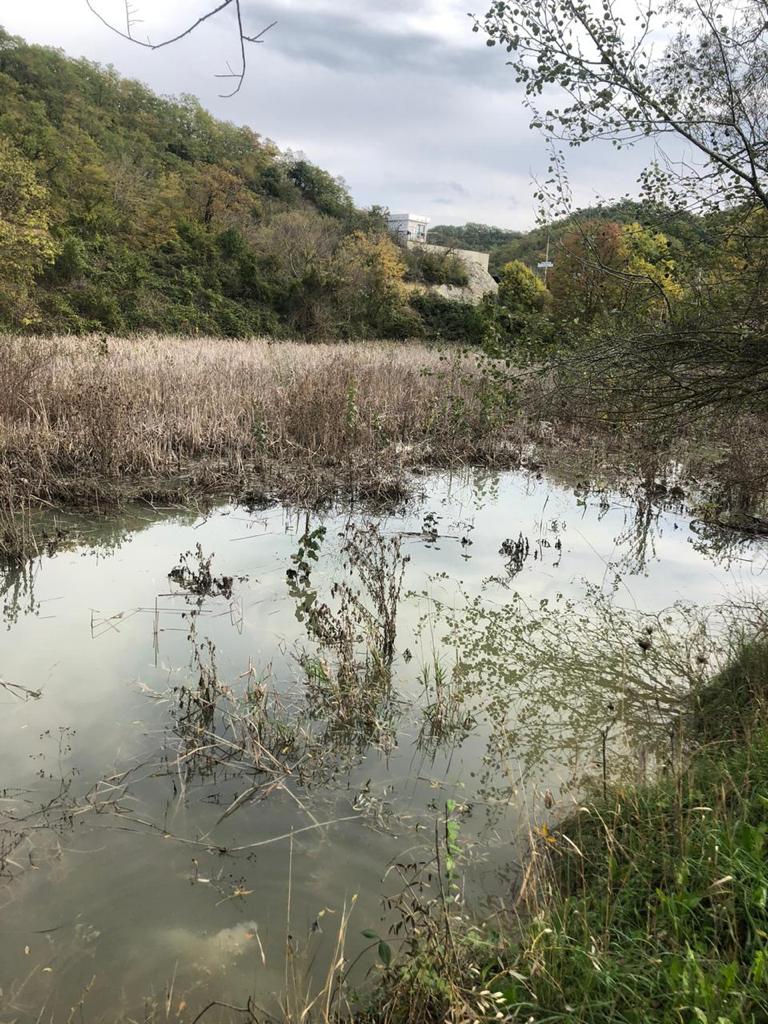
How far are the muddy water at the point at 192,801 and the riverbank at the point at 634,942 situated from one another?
360 mm

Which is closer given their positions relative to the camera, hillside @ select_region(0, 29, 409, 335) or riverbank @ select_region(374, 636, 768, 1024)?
riverbank @ select_region(374, 636, 768, 1024)

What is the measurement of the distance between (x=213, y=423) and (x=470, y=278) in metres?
48.0

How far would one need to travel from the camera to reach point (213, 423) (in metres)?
9.69

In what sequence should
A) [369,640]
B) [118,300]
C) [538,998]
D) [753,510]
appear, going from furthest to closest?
1. [118,300]
2. [753,510]
3. [369,640]
4. [538,998]

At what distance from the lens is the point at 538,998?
197 cm

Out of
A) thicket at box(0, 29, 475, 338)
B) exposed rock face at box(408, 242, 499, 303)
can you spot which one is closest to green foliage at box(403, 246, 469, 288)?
thicket at box(0, 29, 475, 338)

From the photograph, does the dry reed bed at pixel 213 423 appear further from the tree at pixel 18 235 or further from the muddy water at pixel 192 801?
the tree at pixel 18 235

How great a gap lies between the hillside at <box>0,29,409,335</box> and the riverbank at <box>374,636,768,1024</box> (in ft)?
74.6

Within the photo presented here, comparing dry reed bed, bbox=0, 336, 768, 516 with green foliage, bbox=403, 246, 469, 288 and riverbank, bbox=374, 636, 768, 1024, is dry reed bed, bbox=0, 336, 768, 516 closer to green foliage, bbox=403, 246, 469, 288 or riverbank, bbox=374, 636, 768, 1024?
riverbank, bbox=374, 636, 768, 1024

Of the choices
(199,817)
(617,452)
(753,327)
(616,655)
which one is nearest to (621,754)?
(616,655)

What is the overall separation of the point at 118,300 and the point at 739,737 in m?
29.0

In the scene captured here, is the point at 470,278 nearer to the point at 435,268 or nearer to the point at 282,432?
the point at 435,268

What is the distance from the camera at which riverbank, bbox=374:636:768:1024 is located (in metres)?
1.83

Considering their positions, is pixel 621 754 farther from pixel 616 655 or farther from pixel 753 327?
pixel 753 327
